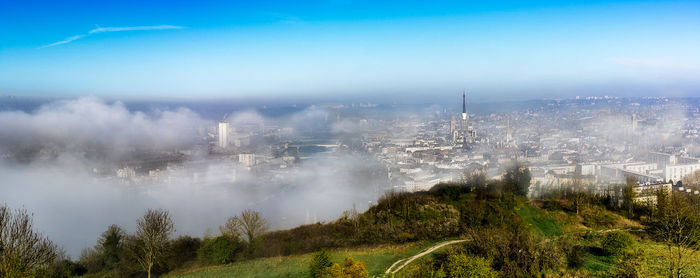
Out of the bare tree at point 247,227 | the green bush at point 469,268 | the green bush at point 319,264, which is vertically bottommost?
the bare tree at point 247,227

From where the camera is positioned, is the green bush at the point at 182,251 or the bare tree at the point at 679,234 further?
the green bush at the point at 182,251

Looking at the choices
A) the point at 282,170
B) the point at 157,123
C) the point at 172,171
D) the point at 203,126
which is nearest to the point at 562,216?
the point at 282,170

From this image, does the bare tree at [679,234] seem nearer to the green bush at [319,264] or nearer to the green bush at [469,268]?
the green bush at [469,268]

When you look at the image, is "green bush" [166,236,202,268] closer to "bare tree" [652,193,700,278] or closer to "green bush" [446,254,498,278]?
"green bush" [446,254,498,278]

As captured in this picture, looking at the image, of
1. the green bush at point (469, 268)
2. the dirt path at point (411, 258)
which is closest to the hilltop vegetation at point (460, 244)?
the green bush at point (469, 268)

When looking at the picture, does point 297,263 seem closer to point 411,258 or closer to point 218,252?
point 218,252

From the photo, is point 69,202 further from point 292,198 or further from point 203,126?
point 292,198

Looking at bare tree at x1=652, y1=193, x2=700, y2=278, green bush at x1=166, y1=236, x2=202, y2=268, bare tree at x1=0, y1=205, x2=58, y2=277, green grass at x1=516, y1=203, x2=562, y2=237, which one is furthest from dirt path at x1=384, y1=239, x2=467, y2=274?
bare tree at x1=0, y1=205, x2=58, y2=277
